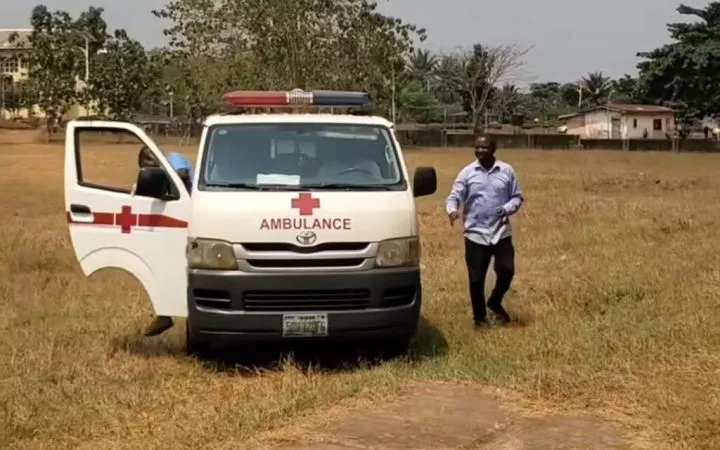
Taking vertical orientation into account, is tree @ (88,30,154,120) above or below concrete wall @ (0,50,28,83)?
below

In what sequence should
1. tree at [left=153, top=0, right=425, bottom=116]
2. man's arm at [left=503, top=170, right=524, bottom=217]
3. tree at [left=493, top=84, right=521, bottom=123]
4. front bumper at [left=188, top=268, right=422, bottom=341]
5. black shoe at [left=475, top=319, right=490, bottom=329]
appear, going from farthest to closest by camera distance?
tree at [left=493, top=84, right=521, bottom=123], tree at [left=153, top=0, right=425, bottom=116], black shoe at [left=475, top=319, right=490, bottom=329], man's arm at [left=503, top=170, right=524, bottom=217], front bumper at [left=188, top=268, right=422, bottom=341]

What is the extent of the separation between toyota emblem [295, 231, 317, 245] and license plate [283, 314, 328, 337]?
509 millimetres

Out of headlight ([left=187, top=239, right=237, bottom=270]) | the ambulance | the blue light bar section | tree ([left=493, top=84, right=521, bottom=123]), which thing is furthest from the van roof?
tree ([left=493, top=84, right=521, bottom=123])

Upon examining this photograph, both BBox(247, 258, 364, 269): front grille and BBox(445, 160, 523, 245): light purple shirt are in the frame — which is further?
BBox(445, 160, 523, 245): light purple shirt

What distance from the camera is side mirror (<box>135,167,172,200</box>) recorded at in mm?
8211

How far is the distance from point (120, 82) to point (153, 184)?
6567cm

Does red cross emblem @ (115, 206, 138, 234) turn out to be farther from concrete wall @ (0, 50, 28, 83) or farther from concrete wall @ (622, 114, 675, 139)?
concrete wall @ (0, 50, 28, 83)

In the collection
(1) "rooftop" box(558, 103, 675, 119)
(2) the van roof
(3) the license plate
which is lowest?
(3) the license plate

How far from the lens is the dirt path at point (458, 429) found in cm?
586

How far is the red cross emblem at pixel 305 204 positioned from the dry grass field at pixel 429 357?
113 centimetres

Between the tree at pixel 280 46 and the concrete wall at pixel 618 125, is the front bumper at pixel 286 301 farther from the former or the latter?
the concrete wall at pixel 618 125

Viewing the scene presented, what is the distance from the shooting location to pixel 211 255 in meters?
7.76

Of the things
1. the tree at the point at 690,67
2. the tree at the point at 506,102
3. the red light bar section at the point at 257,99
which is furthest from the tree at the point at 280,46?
the tree at the point at 506,102

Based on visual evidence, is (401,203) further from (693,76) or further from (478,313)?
(693,76)
